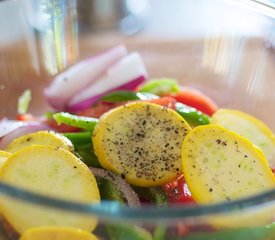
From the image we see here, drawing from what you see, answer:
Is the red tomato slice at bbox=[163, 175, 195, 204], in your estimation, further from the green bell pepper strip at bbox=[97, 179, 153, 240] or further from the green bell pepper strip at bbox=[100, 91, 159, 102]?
the green bell pepper strip at bbox=[100, 91, 159, 102]

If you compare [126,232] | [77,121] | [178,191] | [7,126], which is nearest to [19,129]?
[7,126]

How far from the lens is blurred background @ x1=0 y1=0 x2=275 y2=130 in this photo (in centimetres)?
137

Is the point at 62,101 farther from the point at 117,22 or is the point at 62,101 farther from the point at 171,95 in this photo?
the point at 117,22

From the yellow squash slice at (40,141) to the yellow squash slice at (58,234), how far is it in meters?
0.25

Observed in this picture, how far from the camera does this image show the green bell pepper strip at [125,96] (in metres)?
1.25

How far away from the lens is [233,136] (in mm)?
958

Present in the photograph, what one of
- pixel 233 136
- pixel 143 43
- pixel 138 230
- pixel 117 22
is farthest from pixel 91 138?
pixel 117 22

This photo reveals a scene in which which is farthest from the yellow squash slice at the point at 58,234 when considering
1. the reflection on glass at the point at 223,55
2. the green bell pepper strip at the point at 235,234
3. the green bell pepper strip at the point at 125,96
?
the reflection on glass at the point at 223,55

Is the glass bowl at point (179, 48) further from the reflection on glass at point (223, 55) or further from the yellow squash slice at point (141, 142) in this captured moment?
the yellow squash slice at point (141, 142)

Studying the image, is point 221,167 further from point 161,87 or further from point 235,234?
point 161,87

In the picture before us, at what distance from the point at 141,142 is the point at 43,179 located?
8.4 inches

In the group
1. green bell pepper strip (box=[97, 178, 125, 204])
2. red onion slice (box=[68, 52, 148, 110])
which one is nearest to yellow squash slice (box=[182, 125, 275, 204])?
green bell pepper strip (box=[97, 178, 125, 204])

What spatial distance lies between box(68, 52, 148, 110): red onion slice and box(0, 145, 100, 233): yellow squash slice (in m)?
0.44

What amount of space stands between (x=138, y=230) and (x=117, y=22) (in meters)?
1.26
